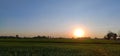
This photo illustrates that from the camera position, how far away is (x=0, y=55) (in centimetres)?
3206

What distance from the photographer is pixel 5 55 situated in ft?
106

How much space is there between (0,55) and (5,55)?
0.59m
